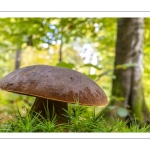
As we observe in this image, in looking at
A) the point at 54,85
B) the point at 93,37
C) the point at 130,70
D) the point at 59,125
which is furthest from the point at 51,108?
the point at 93,37

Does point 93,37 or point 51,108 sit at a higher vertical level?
point 93,37

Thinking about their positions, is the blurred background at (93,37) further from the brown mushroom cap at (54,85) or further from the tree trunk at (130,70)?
the brown mushroom cap at (54,85)

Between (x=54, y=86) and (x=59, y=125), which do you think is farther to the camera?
(x=59, y=125)

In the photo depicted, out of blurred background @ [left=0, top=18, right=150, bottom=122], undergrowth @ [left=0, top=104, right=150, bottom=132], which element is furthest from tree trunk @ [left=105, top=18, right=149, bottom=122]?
undergrowth @ [left=0, top=104, right=150, bottom=132]

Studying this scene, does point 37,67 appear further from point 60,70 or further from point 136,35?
point 136,35

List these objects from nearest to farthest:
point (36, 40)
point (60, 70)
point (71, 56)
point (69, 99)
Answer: point (69, 99), point (60, 70), point (36, 40), point (71, 56)

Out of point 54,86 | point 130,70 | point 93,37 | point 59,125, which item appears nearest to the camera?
point 54,86

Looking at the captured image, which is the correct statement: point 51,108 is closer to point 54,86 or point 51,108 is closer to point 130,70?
point 54,86

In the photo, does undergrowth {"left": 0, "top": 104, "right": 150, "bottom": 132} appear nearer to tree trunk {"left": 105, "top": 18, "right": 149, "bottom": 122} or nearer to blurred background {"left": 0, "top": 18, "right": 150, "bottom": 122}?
blurred background {"left": 0, "top": 18, "right": 150, "bottom": 122}
